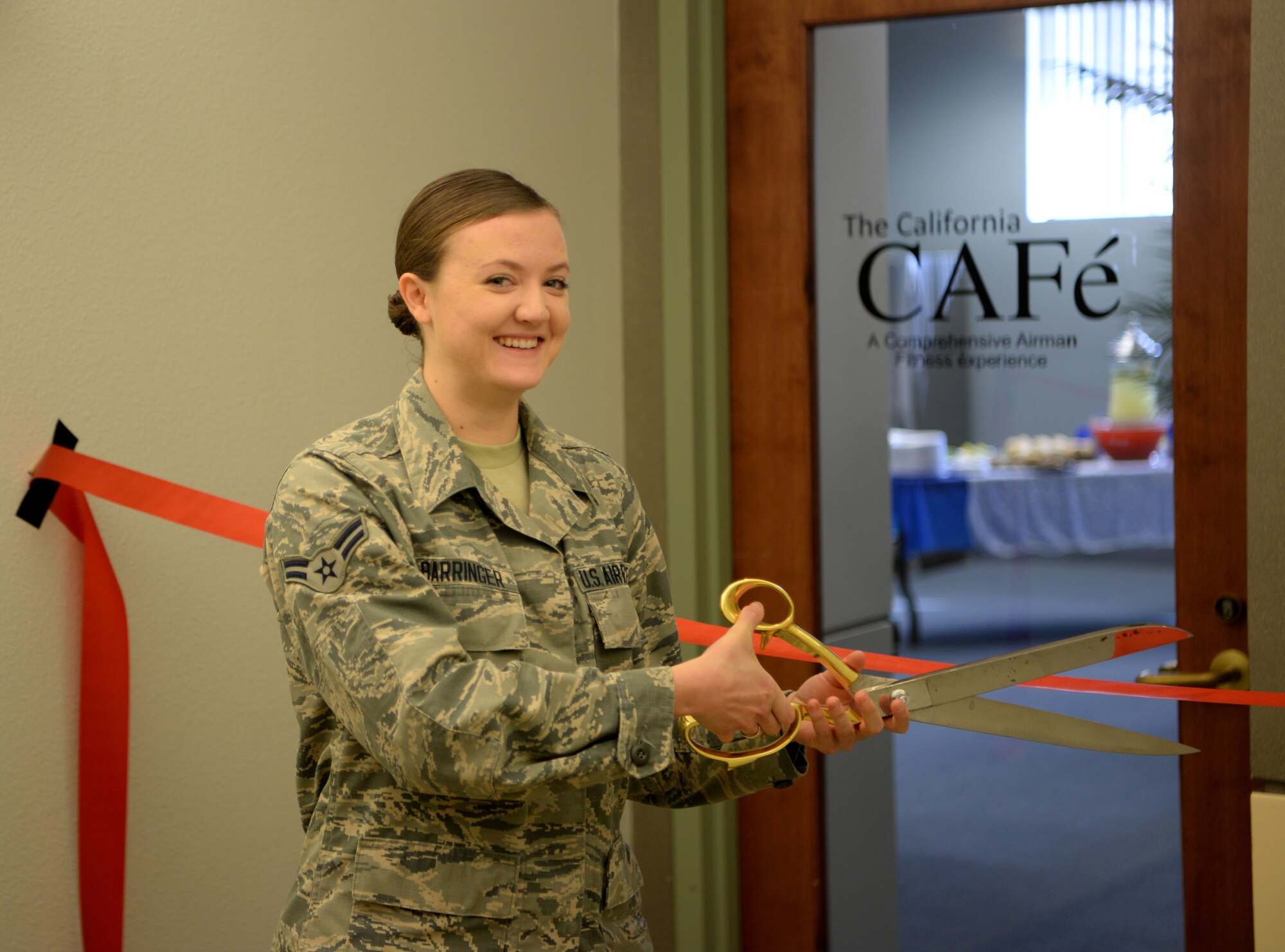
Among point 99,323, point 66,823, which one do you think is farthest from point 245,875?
point 99,323

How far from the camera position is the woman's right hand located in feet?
3.57

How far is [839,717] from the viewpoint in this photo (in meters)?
1.22

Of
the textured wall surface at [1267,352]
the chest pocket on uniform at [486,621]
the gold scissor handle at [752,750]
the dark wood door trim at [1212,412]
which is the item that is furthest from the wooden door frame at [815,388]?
the chest pocket on uniform at [486,621]

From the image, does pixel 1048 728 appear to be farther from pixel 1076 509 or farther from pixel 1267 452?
pixel 1076 509

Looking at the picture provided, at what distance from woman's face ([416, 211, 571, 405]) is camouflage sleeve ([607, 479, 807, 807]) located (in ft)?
0.77

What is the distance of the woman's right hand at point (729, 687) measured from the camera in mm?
1089

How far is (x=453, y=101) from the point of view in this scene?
84.9 inches

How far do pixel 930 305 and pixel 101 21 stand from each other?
152 cm

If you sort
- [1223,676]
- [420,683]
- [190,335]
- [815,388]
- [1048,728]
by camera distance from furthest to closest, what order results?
1. [815,388]
2. [1223,676]
3. [190,335]
4. [1048,728]
5. [420,683]

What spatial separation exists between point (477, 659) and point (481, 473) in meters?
0.20

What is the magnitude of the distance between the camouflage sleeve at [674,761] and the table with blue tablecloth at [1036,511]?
1.18 meters

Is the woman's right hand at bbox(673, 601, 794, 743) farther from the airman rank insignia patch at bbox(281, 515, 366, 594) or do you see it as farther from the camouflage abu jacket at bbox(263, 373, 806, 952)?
the airman rank insignia patch at bbox(281, 515, 366, 594)

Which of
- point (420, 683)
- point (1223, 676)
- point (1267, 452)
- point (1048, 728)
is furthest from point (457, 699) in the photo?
point (1223, 676)

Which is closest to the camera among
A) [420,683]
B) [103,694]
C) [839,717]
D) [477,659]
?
[420,683]
